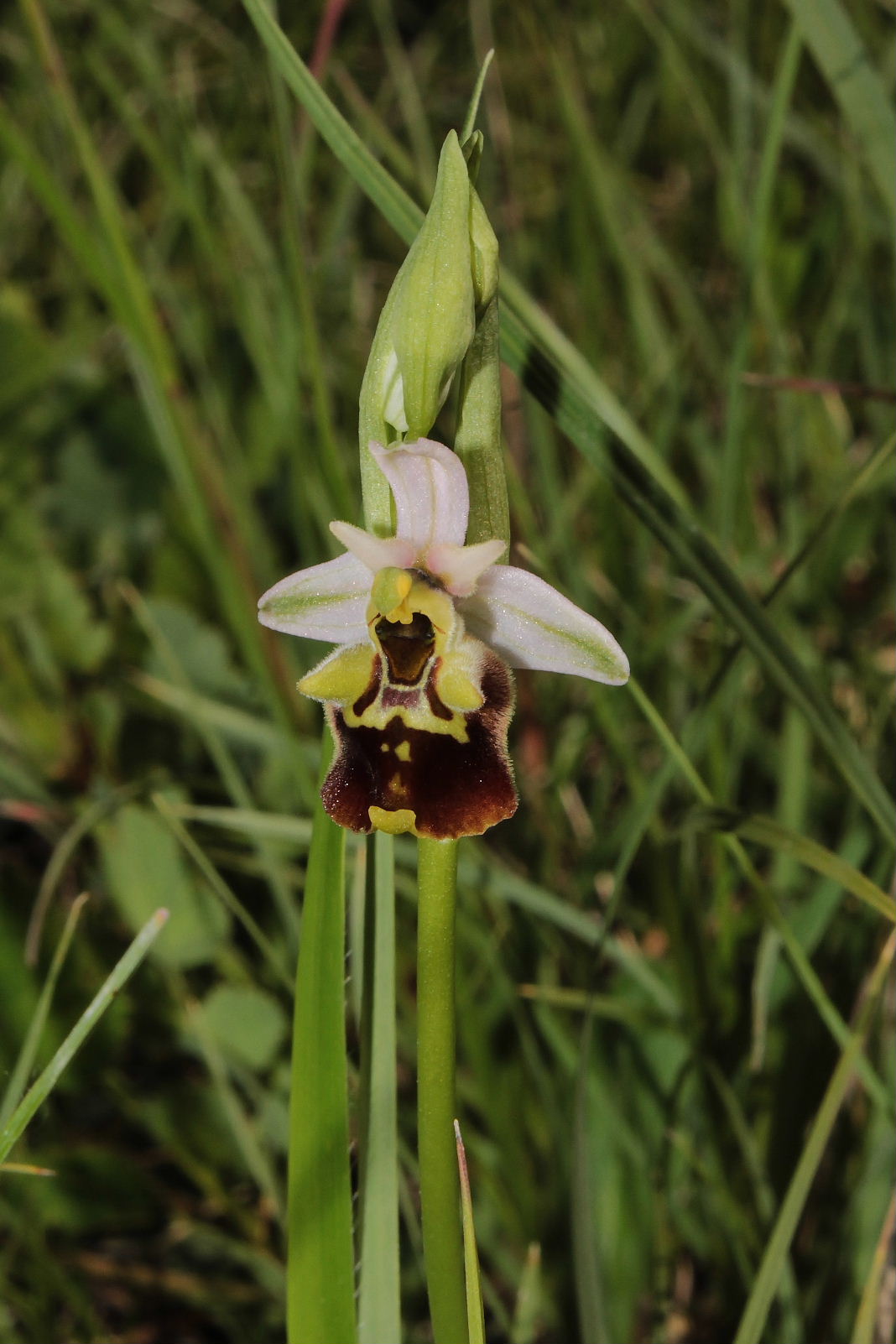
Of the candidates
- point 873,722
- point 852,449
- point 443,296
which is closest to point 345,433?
point 852,449

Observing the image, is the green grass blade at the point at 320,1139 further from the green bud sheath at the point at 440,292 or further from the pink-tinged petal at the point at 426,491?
the green bud sheath at the point at 440,292

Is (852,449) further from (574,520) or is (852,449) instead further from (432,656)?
(432,656)

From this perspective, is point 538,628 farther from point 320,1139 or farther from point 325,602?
point 320,1139

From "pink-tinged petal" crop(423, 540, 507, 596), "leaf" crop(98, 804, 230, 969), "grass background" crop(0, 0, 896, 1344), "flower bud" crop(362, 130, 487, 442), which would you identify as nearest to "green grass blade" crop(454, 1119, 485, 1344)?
"grass background" crop(0, 0, 896, 1344)

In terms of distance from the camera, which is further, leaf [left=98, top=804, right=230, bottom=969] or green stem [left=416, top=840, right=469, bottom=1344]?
leaf [left=98, top=804, right=230, bottom=969]

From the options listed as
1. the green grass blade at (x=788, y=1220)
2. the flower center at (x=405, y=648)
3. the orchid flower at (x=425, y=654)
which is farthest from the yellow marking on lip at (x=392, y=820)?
the green grass blade at (x=788, y=1220)

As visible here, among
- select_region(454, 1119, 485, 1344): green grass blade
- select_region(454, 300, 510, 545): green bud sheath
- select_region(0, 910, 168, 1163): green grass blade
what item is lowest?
select_region(454, 1119, 485, 1344): green grass blade

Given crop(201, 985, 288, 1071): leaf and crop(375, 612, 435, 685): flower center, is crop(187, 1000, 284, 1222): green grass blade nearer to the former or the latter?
crop(201, 985, 288, 1071): leaf
